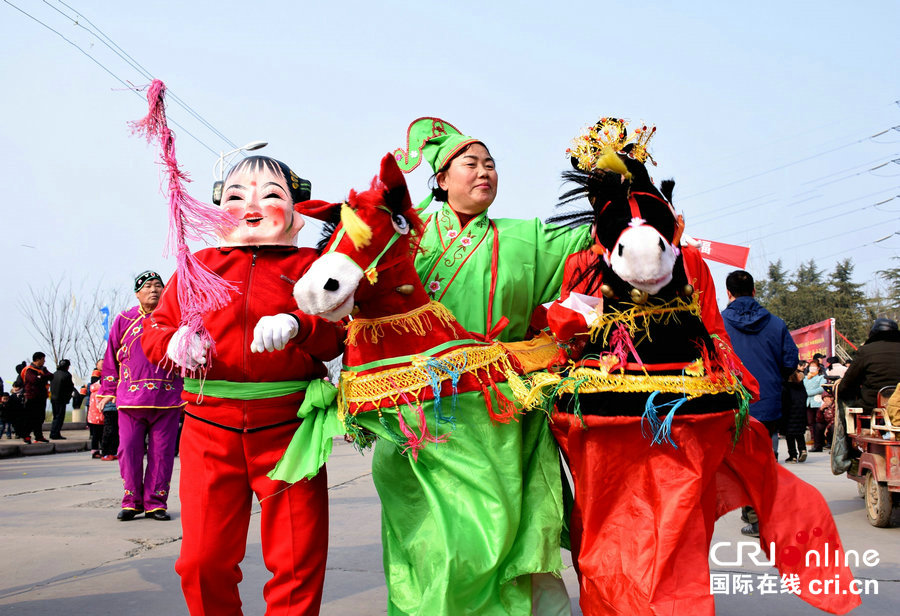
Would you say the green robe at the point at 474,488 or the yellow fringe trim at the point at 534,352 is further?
the yellow fringe trim at the point at 534,352

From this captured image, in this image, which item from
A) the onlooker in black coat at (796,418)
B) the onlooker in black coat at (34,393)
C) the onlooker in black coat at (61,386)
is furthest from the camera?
the onlooker in black coat at (61,386)

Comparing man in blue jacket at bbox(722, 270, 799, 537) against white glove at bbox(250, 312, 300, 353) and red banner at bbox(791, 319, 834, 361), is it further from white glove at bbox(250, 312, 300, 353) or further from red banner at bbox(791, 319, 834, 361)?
red banner at bbox(791, 319, 834, 361)

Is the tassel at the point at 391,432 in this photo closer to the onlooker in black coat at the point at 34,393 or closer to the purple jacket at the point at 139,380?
the purple jacket at the point at 139,380

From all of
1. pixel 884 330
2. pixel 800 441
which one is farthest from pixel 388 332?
pixel 800 441

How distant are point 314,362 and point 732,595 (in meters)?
2.54

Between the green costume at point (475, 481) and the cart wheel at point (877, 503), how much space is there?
394cm

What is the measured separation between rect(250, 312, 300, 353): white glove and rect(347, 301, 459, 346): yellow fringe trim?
0.27m

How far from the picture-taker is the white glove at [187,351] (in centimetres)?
297

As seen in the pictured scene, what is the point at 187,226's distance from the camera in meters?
3.15

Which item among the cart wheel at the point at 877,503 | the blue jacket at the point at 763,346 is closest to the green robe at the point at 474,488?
the blue jacket at the point at 763,346

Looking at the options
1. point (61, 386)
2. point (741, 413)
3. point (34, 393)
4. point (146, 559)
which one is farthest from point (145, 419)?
point (61, 386)

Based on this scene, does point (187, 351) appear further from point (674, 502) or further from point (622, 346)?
point (674, 502)

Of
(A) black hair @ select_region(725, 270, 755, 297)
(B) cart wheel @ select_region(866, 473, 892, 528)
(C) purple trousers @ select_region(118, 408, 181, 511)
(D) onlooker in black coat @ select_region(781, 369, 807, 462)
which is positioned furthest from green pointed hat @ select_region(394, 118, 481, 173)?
(D) onlooker in black coat @ select_region(781, 369, 807, 462)

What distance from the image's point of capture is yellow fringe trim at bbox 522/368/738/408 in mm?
2713
